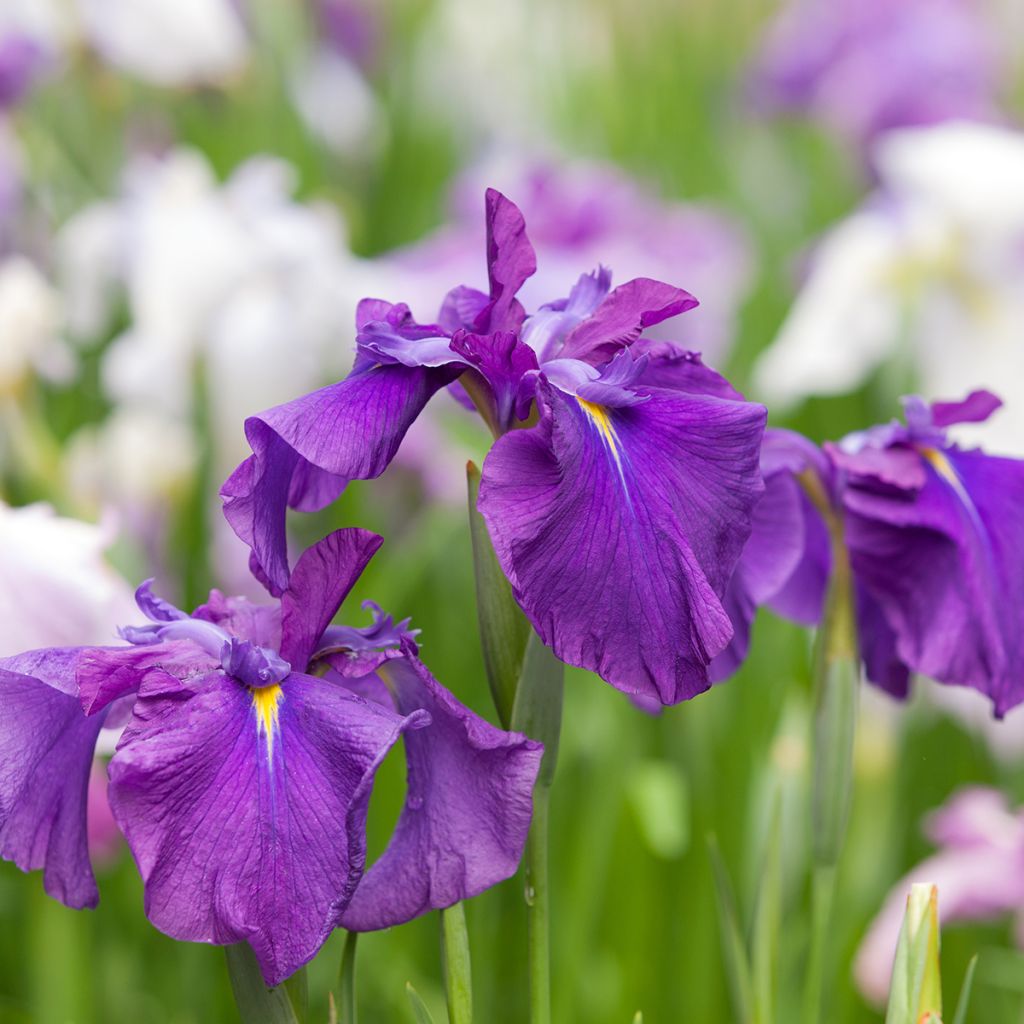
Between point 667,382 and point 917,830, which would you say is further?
point 917,830

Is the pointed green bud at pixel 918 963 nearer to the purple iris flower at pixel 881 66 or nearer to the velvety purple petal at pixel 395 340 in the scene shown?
the velvety purple petal at pixel 395 340

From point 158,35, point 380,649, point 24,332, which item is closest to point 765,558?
point 380,649

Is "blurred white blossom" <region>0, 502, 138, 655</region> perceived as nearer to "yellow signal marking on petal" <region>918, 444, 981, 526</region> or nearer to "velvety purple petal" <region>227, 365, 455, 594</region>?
"velvety purple petal" <region>227, 365, 455, 594</region>

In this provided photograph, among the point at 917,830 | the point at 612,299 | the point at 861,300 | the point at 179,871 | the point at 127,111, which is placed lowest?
the point at 179,871

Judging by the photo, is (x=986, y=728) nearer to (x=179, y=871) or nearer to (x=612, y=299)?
(x=612, y=299)

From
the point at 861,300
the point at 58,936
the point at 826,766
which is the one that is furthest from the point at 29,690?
the point at 861,300

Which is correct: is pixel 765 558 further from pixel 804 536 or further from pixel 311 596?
pixel 311 596
